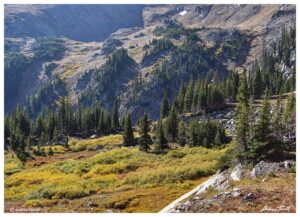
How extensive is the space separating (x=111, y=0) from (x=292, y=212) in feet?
70.9

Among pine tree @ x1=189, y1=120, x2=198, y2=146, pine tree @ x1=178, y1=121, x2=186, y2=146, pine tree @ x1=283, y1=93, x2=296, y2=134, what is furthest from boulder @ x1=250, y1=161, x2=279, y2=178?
pine tree @ x1=178, y1=121, x2=186, y2=146

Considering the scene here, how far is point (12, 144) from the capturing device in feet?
324

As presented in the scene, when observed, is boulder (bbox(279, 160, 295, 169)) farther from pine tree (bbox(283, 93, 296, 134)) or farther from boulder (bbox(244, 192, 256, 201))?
pine tree (bbox(283, 93, 296, 134))

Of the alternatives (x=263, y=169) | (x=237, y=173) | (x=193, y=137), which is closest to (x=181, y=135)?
(x=193, y=137)

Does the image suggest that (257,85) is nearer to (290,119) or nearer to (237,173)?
(290,119)

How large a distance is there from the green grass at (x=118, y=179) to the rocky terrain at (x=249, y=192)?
5912mm

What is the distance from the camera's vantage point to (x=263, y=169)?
35844 mm

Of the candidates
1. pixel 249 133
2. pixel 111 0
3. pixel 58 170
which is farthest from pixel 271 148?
pixel 58 170

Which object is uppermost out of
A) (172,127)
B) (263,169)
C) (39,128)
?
(172,127)

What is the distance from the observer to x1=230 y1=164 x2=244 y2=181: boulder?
3617 centimetres

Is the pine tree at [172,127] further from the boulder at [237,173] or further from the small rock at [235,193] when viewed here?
the small rock at [235,193]

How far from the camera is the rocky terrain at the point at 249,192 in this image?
29250 millimetres

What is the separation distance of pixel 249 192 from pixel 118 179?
29.1 m

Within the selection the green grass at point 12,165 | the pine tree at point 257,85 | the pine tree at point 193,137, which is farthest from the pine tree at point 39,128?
the pine tree at point 257,85
